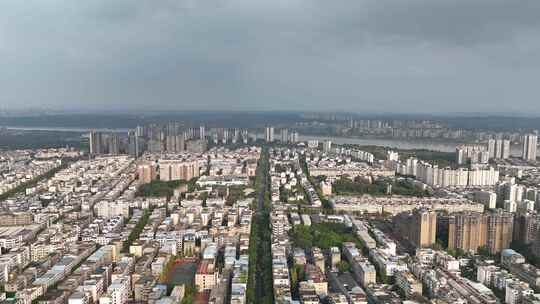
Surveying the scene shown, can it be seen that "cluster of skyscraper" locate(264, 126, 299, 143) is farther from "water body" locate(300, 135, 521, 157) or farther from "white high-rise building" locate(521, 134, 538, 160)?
"white high-rise building" locate(521, 134, 538, 160)

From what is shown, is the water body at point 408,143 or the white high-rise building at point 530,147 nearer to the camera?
the white high-rise building at point 530,147

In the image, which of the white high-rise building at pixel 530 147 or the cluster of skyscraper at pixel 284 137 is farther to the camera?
the cluster of skyscraper at pixel 284 137

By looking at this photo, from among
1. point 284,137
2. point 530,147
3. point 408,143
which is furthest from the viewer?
point 284,137

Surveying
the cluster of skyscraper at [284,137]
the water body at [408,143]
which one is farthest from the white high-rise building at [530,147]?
the cluster of skyscraper at [284,137]

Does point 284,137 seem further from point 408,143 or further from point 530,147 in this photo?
point 530,147

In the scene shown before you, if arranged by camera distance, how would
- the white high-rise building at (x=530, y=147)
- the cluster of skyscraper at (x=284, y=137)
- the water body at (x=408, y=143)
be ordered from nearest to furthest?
the white high-rise building at (x=530, y=147), the water body at (x=408, y=143), the cluster of skyscraper at (x=284, y=137)

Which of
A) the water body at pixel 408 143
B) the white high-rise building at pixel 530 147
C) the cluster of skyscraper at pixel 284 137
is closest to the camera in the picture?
the white high-rise building at pixel 530 147

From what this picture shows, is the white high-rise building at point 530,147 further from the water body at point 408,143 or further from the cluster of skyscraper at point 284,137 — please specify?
the cluster of skyscraper at point 284,137

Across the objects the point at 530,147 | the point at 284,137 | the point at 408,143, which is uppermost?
the point at 530,147

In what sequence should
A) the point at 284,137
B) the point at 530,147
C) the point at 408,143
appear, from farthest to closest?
the point at 284,137, the point at 408,143, the point at 530,147

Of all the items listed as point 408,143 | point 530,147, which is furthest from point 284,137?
point 530,147

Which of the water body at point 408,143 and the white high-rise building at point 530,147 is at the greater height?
the white high-rise building at point 530,147
